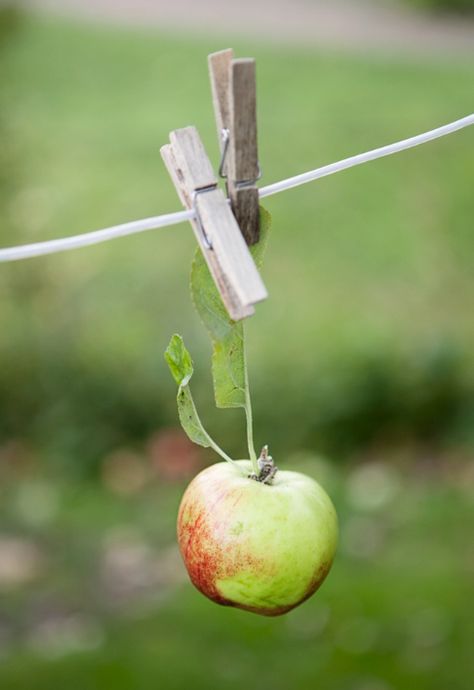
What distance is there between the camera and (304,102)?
7.02 meters

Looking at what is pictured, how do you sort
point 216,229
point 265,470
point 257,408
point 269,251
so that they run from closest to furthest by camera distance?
1. point 216,229
2. point 265,470
3. point 257,408
4. point 269,251

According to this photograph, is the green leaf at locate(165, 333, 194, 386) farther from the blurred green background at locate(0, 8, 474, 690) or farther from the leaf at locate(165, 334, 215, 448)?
the blurred green background at locate(0, 8, 474, 690)

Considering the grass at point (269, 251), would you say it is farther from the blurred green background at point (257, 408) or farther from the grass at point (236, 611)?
the grass at point (236, 611)

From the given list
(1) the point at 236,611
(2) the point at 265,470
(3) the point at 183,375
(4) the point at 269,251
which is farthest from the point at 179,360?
(4) the point at 269,251

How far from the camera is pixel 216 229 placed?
0.80 m

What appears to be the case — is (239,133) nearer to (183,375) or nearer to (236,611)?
(183,375)

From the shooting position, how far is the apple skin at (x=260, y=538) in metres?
0.90

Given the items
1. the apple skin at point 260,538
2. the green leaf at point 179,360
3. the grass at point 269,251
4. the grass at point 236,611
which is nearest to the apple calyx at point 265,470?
the apple skin at point 260,538

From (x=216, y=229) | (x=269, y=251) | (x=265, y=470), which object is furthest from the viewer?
(x=269, y=251)

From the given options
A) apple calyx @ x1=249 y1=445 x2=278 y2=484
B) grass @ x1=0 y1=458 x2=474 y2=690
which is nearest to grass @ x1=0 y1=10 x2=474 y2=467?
grass @ x1=0 y1=458 x2=474 y2=690

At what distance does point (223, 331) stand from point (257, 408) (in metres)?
2.98

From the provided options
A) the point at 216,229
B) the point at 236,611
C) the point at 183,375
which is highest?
the point at 216,229

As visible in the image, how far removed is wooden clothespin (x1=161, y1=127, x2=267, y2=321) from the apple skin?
0.65 feet

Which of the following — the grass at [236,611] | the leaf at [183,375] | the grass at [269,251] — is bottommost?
the grass at [236,611]
